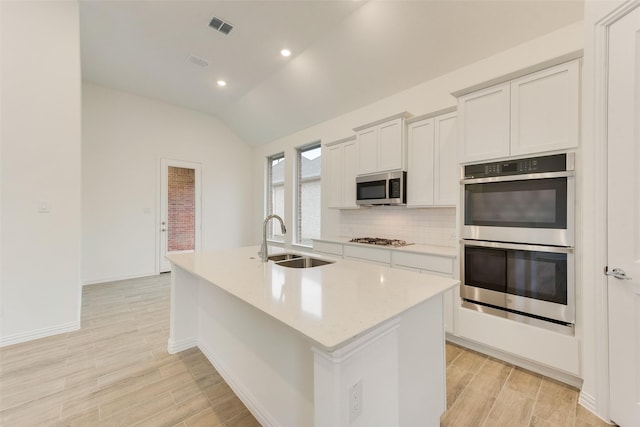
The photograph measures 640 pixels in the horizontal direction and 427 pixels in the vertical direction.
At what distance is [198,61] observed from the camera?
3.80m

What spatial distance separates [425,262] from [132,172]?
5.22 m

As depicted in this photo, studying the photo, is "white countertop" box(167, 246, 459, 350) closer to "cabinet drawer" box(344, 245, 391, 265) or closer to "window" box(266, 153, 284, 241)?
"cabinet drawer" box(344, 245, 391, 265)

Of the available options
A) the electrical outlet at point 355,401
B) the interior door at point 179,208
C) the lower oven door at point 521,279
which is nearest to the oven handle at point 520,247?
the lower oven door at point 521,279

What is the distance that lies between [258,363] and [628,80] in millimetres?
2714

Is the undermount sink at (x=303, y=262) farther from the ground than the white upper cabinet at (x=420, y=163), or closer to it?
closer to it

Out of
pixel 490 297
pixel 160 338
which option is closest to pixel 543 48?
pixel 490 297

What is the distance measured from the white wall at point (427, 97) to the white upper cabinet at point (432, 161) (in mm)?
345

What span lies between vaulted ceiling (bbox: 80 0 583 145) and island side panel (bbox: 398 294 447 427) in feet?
8.66

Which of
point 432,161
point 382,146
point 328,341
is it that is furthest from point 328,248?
point 328,341

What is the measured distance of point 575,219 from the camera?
1799mm

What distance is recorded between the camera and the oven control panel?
1866 mm

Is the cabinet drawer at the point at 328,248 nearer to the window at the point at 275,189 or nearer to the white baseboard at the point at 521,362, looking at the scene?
the white baseboard at the point at 521,362

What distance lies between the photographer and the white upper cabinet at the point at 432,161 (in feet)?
8.89

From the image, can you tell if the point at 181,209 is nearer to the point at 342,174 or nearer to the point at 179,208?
the point at 179,208
